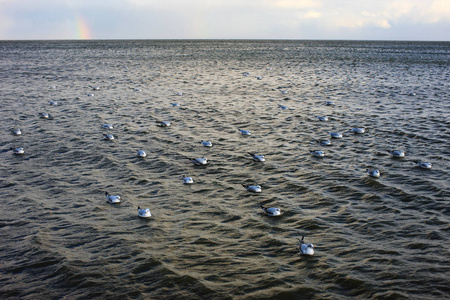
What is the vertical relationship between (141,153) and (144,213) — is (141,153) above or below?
above

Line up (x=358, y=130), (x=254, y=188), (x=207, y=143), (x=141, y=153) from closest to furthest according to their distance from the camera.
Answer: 1. (x=254, y=188)
2. (x=141, y=153)
3. (x=207, y=143)
4. (x=358, y=130)

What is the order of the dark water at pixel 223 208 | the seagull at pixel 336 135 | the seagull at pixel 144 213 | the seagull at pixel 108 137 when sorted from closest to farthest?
the dark water at pixel 223 208 < the seagull at pixel 144 213 < the seagull at pixel 108 137 < the seagull at pixel 336 135

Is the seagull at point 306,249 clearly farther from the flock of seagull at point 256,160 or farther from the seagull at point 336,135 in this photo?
the seagull at point 336,135

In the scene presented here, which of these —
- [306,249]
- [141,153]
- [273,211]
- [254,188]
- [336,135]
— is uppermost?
[336,135]

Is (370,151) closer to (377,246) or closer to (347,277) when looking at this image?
(377,246)

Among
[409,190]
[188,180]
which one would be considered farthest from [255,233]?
[409,190]

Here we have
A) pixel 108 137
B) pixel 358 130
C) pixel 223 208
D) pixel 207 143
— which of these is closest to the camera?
pixel 223 208

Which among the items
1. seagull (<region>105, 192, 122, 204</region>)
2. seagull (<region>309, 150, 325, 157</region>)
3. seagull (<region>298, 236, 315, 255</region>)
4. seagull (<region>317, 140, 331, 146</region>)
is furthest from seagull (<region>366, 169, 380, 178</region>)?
seagull (<region>105, 192, 122, 204</region>)

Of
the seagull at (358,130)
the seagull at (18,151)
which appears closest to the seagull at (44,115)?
the seagull at (18,151)

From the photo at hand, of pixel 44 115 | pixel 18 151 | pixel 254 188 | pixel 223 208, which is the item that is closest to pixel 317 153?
pixel 254 188

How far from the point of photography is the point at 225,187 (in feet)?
39.9

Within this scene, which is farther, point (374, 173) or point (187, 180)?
point (374, 173)

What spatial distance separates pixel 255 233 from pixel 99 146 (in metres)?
9.62

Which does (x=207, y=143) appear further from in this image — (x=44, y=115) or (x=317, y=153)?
(x=44, y=115)
